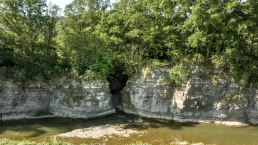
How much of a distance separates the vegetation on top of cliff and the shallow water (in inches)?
197

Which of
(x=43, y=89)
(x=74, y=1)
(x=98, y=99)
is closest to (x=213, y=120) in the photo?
(x=98, y=99)

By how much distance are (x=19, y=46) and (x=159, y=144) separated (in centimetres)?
1919

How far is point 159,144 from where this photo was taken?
87.1ft

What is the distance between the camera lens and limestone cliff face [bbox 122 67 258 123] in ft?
107

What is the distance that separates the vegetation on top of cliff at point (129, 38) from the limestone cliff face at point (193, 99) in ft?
4.26

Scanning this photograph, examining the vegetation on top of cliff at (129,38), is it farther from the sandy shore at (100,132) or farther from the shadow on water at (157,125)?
the sandy shore at (100,132)

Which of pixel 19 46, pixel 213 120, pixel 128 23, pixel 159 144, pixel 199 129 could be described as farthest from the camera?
pixel 128 23

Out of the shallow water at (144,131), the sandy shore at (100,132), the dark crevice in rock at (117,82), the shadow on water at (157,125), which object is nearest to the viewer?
the shallow water at (144,131)

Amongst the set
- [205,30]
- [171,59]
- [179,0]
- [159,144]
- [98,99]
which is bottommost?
[159,144]

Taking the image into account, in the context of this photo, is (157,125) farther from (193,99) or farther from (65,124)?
(65,124)

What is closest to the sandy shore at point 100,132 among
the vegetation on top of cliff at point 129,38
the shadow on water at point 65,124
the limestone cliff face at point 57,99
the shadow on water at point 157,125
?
the shadow on water at point 65,124

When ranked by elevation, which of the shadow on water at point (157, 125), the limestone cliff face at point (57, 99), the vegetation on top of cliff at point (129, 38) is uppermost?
the vegetation on top of cliff at point (129, 38)

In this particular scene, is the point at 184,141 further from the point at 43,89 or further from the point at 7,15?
the point at 7,15

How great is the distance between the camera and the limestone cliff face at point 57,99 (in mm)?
33812
